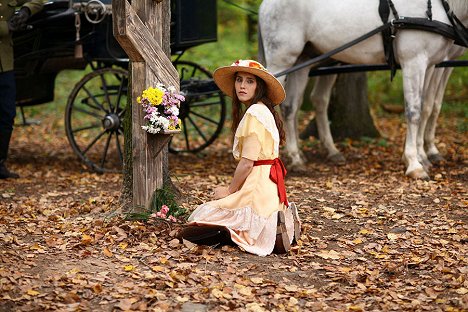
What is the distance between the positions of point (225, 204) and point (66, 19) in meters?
3.86

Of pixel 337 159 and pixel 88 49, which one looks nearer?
pixel 88 49

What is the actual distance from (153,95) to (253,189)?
1.08 meters

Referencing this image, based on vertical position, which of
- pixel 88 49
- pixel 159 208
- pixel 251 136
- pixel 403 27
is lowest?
pixel 159 208

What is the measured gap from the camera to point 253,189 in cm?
565

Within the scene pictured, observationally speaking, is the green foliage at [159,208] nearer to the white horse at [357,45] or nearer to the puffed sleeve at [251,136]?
the puffed sleeve at [251,136]

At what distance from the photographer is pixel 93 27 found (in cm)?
865

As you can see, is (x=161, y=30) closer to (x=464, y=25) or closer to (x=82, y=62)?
(x=82, y=62)

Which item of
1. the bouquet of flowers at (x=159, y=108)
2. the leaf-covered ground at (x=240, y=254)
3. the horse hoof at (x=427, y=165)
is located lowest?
the leaf-covered ground at (x=240, y=254)

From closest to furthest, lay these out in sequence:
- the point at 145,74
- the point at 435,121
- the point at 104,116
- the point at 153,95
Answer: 1. the point at 153,95
2. the point at 145,74
3. the point at 104,116
4. the point at 435,121

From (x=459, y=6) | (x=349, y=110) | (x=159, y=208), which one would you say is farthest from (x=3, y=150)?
(x=459, y=6)

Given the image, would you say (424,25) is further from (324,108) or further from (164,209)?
(164,209)

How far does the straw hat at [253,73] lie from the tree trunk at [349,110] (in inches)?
217

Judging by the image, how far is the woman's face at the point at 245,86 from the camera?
575cm

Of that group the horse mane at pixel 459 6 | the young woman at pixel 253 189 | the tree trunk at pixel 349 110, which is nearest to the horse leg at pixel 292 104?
the horse mane at pixel 459 6
